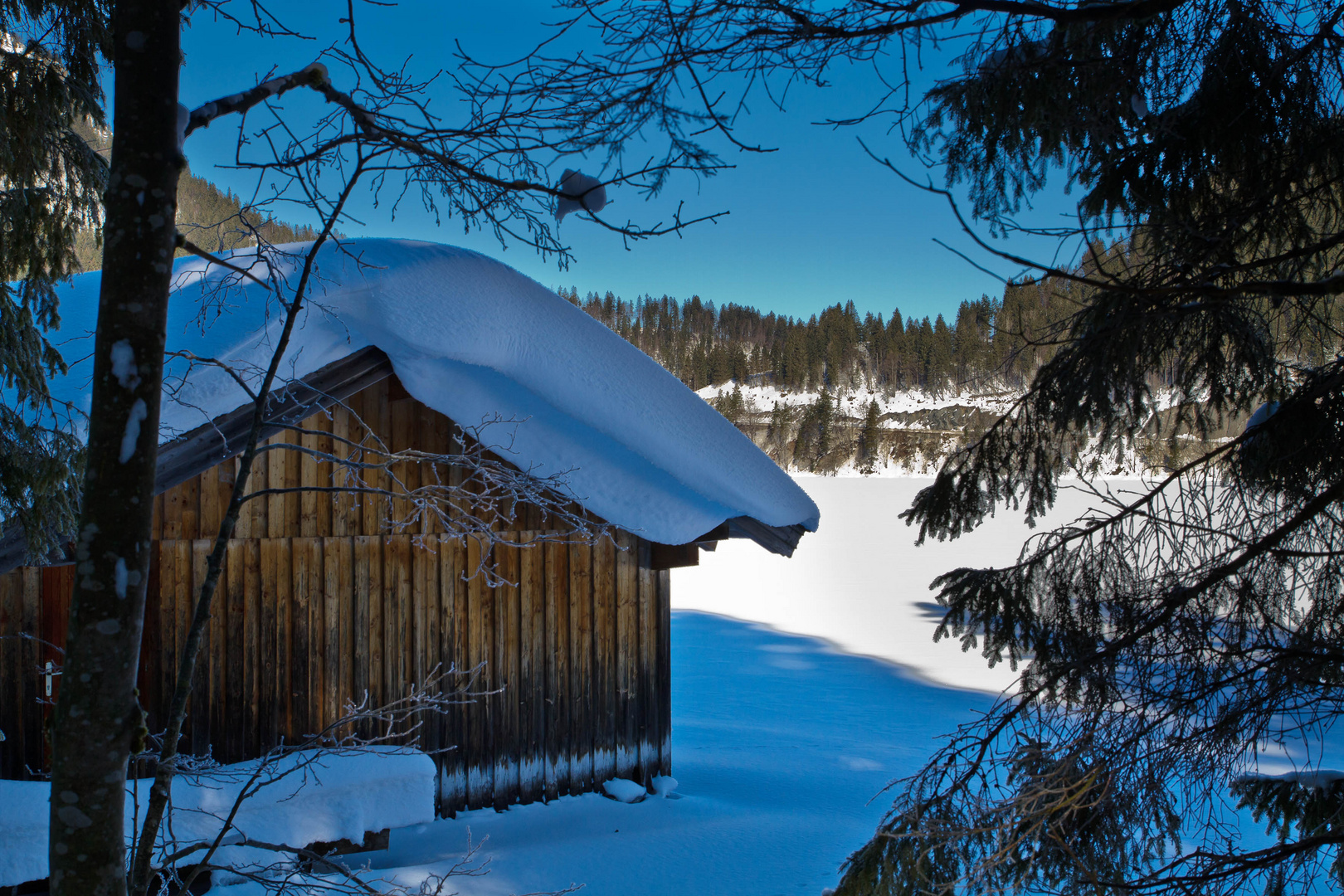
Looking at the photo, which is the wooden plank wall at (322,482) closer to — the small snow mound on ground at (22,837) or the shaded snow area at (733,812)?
the small snow mound on ground at (22,837)

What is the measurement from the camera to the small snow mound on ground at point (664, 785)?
763 centimetres

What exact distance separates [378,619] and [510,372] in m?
2.20

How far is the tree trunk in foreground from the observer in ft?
6.49

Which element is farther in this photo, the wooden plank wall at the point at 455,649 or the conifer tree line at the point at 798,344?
the conifer tree line at the point at 798,344

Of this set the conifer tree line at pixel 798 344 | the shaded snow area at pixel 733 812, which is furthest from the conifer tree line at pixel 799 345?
the shaded snow area at pixel 733 812

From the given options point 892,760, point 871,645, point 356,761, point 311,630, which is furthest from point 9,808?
point 871,645

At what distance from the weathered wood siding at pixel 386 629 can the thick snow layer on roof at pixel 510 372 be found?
62cm

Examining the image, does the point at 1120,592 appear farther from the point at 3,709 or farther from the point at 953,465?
the point at 3,709

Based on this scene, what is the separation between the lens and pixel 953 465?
16.0 ft

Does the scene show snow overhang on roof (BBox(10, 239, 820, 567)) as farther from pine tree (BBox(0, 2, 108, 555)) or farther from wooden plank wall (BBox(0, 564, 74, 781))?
wooden plank wall (BBox(0, 564, 74, 781))

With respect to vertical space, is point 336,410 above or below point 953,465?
above

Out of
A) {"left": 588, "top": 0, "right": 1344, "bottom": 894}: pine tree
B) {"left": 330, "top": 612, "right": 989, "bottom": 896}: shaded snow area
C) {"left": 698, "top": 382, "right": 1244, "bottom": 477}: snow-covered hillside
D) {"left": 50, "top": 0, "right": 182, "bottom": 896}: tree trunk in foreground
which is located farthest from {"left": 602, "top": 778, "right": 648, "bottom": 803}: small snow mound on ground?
{"left": 698, "top": 382, "right": 1244, "bottom": 477}: snow-covered hillside

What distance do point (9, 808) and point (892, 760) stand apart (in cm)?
735

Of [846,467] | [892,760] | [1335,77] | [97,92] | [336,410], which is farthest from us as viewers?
[846,467]
